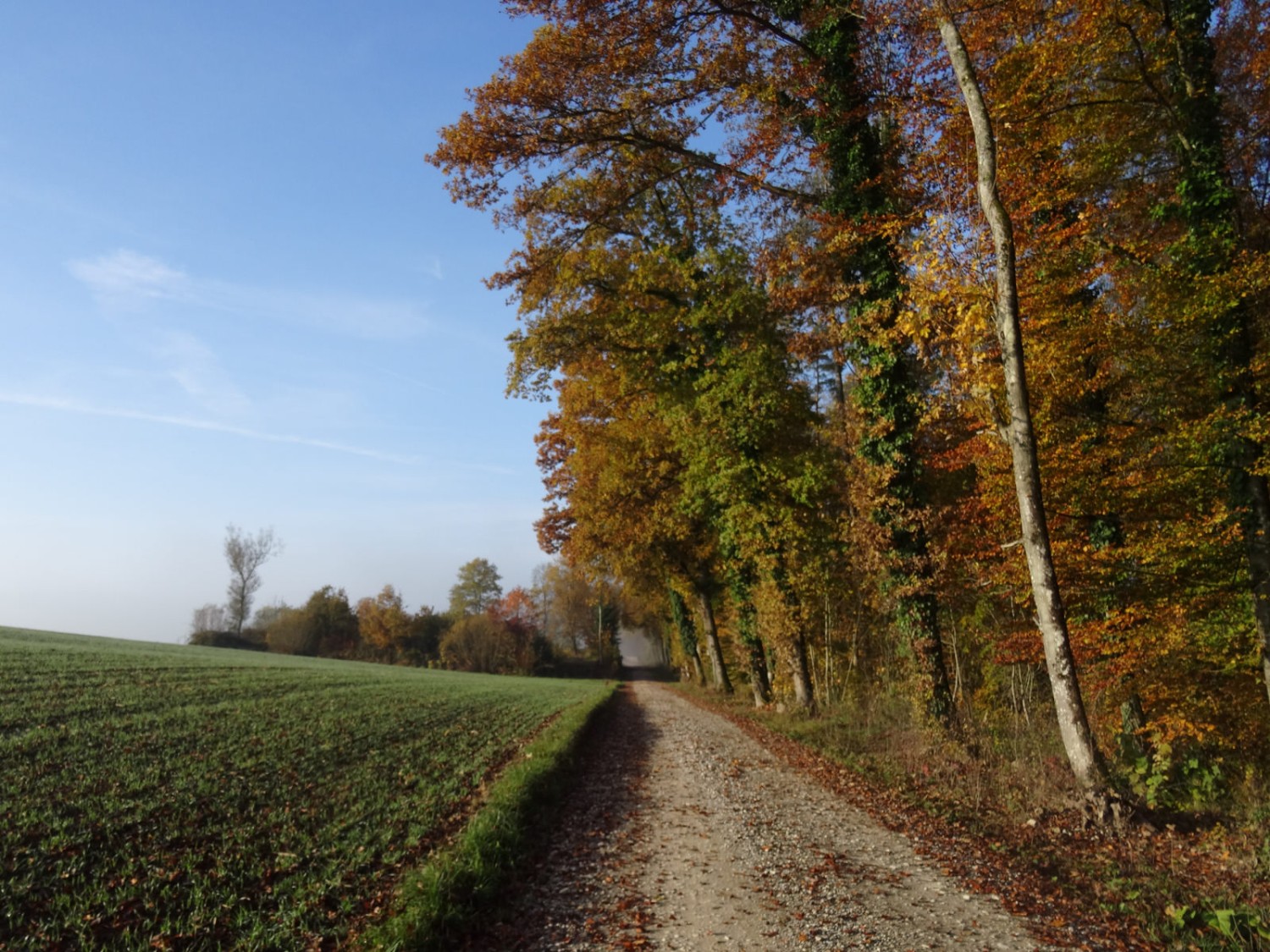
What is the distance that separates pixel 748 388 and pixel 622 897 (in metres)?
12.5

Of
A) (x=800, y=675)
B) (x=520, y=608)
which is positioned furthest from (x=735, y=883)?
(x=520, y=608)

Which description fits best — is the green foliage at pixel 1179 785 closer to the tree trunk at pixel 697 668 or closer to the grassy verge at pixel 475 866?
the grassy verge at pixel 475 866

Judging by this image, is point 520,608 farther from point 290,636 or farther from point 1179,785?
point 1179,785

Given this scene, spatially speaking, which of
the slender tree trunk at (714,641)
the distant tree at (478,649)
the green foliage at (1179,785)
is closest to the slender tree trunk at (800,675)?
the green foliage at (1179,785)

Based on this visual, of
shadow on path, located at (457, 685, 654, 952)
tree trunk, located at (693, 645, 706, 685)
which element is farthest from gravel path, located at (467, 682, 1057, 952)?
tree trunk, located at (693, 645, 706, 685)

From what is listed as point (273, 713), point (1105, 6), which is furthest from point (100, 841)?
point (1105, 6)

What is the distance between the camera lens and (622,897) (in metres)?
6.01

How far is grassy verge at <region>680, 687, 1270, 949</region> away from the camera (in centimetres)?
504

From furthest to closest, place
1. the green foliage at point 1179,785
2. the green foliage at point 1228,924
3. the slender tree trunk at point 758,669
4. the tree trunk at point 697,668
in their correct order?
the tree trunk at point 697,668, the slender tree trunk at point 758,669, the green foliage at point 1179,785, the green foliage at point 1228,924

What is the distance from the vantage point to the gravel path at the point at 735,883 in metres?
5.13

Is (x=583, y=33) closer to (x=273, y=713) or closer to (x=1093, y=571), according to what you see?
(x=1093, y=571)

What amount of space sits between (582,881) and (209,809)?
4.61m

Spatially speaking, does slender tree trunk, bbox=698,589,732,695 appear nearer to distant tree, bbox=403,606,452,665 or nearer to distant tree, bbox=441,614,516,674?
distant tree, bbox=441,614,516,674

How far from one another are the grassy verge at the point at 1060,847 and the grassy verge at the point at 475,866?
13.5 ft
